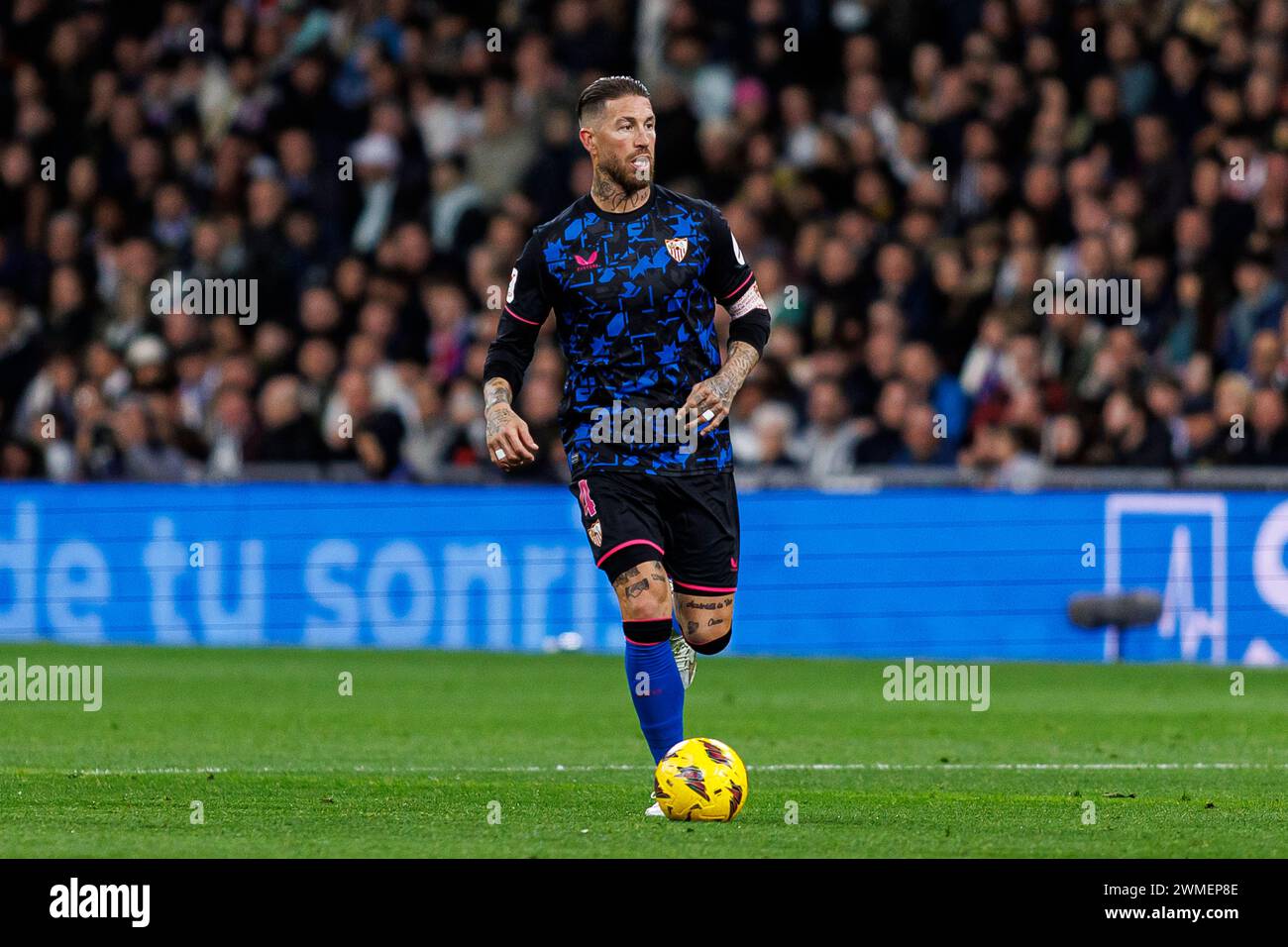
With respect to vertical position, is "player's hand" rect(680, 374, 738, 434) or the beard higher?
the beard

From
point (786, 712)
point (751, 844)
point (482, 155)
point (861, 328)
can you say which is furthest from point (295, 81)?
point (751, 844)

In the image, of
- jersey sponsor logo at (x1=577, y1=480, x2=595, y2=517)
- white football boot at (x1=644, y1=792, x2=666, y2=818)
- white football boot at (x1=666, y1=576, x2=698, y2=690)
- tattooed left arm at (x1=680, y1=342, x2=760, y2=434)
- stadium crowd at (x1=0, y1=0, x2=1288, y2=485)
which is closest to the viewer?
white football boot at (x1=644, y1=792, x2=666, y2=818)

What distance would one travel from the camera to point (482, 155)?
66.4ft

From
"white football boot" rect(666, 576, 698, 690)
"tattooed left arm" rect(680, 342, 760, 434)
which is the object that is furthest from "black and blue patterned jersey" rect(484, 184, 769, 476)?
"white football boot" rect(666, 576, 698, 690)

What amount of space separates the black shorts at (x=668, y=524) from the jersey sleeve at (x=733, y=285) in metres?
0.52

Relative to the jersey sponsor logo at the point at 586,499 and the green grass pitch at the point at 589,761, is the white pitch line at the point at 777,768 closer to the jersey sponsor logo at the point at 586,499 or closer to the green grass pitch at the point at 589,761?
the green grass pitch at the point at 589,761

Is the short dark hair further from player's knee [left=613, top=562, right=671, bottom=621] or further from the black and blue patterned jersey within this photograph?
player's knee [left=613, top=562, right=671, bottom=621]

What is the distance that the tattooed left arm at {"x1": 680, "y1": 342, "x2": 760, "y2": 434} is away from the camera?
8445 millimetres

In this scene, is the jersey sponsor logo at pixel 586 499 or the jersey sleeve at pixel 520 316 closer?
the jersey sponsor logo at pixel 586 499

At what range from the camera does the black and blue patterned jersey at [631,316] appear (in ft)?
28.2

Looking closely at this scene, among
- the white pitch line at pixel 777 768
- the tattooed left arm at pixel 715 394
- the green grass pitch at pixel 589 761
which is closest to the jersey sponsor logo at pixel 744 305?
the tattooed left arm at pixel 715 394

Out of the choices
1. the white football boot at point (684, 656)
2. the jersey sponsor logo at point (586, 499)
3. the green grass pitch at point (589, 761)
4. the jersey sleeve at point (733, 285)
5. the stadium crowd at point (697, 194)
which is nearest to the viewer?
the green grass pitch at point (589, 761)

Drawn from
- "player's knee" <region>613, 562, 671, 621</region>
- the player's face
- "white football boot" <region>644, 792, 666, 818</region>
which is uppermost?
the player's face
